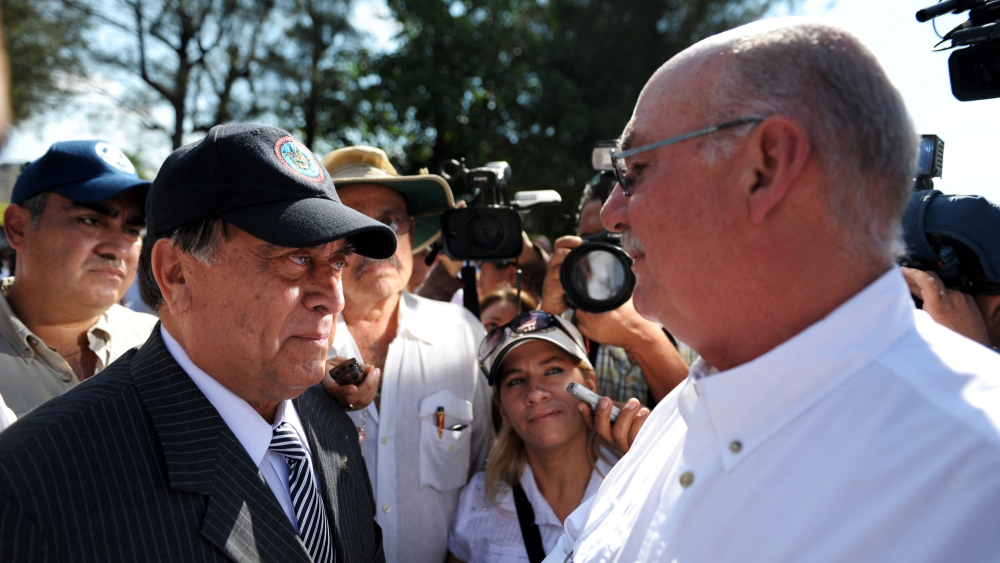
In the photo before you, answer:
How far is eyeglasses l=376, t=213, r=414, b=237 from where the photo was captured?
114 inches

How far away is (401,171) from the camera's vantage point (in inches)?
507

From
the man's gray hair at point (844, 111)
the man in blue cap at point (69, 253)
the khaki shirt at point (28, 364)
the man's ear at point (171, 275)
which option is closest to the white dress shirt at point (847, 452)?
the man's gray hair at point (844, 111)

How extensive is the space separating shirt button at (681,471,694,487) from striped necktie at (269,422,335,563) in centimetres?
89

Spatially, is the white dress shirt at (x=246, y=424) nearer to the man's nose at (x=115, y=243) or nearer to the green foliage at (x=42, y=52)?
the man's nose at (x=115, y=243)

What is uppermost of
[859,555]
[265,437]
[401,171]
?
[859,555]

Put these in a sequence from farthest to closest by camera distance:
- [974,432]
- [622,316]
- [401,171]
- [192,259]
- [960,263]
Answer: [401,171] < [622,316] < [960,263] < [192,259] < [974,432]

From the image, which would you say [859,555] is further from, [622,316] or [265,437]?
[622,316]

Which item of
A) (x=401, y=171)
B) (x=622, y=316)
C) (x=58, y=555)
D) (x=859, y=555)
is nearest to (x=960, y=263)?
(x=622, y=316)

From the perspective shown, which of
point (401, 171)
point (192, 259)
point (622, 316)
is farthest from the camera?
point (401, 171)

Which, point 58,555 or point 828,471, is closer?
point 828,471

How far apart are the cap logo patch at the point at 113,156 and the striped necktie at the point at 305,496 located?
1.49 metres

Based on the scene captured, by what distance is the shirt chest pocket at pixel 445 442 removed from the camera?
254cm

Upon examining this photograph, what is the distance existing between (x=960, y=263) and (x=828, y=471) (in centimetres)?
123

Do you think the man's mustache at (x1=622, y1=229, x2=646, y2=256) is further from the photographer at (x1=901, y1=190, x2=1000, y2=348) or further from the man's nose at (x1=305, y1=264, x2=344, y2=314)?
the photographer at (x1=901, y1=190, x2=1000, y2=348)
